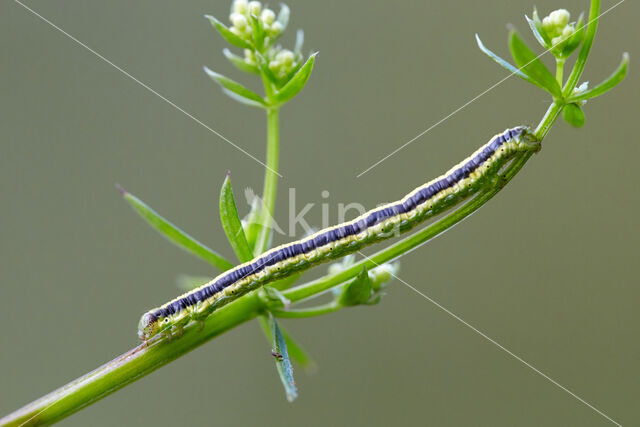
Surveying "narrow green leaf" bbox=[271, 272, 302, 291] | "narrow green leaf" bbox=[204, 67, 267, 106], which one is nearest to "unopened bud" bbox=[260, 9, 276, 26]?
"narrow green leaf" bbox=[204, 67, 267, 106]

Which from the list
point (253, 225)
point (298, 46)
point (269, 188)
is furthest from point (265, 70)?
point (253, 225)

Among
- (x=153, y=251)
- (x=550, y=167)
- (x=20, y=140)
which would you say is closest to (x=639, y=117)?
(x=550, y=167)

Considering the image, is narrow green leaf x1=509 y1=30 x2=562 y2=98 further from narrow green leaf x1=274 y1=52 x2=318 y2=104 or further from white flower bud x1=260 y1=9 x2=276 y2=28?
white flower bud x1=260 y1=9 x2=276 y2=28

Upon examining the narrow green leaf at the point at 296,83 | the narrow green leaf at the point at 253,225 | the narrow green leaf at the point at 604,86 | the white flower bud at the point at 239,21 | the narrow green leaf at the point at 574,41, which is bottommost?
the narrow green leaf at the point at 604,86

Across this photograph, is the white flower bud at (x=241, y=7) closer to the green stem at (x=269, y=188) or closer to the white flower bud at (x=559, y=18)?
the green stem at (x=269, y=188)

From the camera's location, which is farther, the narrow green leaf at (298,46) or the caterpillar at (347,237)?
the narrow green leaf at (298,46)

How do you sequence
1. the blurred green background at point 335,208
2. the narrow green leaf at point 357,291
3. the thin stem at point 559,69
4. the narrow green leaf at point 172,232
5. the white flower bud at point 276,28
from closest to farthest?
the thin stem at point 559,69
the narrow green leaf at point 357,291
the narrow green leaf at point 172,232
the white flower bud at point 276,28
the blurred green background at point 335,208

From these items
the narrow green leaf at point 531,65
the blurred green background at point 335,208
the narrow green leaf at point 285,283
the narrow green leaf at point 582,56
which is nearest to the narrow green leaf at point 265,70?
the narrow green leaf at point 285,283

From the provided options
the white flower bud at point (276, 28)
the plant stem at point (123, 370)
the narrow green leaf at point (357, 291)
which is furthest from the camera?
the white flower bud at point (276, 28)
